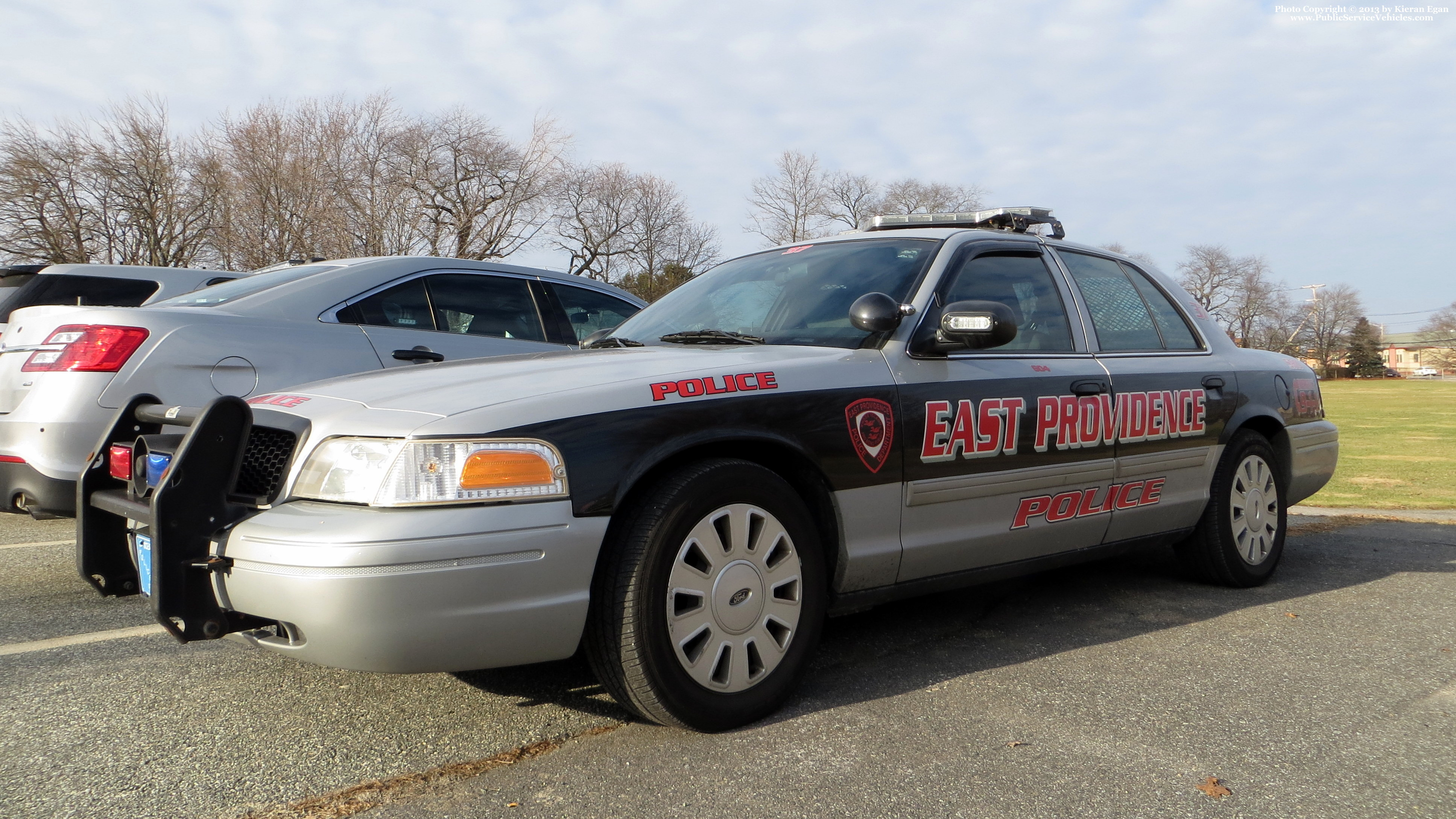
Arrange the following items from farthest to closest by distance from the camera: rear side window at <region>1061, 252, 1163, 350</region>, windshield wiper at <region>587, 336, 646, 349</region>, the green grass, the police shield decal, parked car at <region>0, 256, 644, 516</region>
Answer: the green grass < rear side window at <region>1061, 252, 1163, 350</region> < parked car at <region>0, 256, 644, 516</region> < windshield wiper at <region>587, 336, 646, 349</region> < the police shield decal

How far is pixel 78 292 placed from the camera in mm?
7027

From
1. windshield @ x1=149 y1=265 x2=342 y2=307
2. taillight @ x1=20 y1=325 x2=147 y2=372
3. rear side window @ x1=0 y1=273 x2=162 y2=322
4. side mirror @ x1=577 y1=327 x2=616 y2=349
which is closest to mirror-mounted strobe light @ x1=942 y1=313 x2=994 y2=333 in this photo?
side mirror @ x1=577 y1=327 x2=616 y2=349

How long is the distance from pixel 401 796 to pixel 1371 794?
2299mm

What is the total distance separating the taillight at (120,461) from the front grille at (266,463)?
1.60 feet

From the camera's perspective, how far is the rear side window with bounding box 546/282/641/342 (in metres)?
6.18

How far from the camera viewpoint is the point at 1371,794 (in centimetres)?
239

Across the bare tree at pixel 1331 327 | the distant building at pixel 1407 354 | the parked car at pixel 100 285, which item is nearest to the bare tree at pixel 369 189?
the parked car at pixel 100 285

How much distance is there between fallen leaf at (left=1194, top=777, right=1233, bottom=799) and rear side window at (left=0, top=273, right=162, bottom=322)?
7086mm

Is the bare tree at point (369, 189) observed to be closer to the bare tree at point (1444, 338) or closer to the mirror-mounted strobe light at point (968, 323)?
the mirror-mounted strobe light at point (968, 323)

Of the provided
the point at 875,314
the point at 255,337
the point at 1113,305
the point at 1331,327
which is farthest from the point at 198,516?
the point at 1331,327

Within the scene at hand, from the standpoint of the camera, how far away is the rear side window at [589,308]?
6.18 m

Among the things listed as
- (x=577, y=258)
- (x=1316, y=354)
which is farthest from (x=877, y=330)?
(x=1316, y=354)

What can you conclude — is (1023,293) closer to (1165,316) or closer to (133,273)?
(1165,316)

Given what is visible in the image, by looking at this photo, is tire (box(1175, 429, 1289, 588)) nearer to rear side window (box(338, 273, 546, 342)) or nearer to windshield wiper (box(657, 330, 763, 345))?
windshield wiper (box(657, 330, 763, 345))
